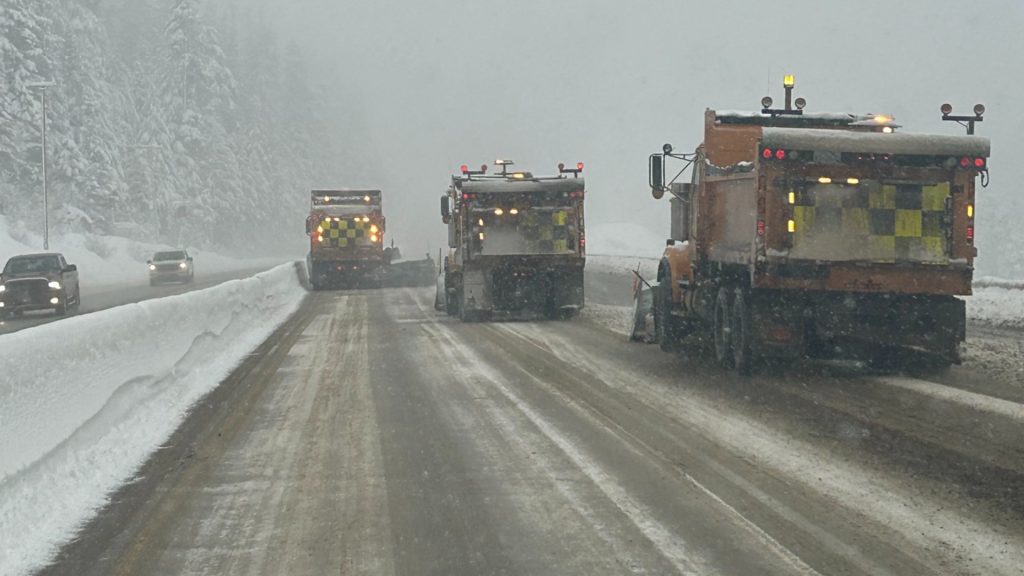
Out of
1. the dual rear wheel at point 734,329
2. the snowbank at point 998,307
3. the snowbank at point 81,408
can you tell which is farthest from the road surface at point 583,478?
the snowbank at point 998,307

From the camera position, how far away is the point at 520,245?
21.8 m

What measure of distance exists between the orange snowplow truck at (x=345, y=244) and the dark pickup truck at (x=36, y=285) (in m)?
8.36

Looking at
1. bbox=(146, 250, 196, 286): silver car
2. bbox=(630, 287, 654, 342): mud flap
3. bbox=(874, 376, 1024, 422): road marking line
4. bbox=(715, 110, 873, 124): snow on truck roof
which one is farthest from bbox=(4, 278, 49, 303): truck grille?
bbox=(874, 376, 1024, 422): road marking line

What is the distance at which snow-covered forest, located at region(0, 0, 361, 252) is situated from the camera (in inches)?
2488

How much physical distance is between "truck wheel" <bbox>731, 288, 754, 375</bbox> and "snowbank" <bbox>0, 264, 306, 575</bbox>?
6.32 m

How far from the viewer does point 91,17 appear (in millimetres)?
77125

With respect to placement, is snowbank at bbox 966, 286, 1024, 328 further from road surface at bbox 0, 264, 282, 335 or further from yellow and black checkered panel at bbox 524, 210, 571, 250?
road surface at bbox 0, 264, 282, 335

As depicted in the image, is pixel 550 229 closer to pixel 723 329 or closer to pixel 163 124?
pixel 723 329

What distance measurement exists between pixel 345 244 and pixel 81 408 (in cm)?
2829

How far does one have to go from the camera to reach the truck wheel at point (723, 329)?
13.5m

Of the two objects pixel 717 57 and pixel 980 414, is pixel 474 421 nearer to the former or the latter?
pixel 980 414

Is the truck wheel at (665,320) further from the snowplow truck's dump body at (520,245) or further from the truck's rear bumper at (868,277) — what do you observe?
the snowplow truck's dump body at (520,245)

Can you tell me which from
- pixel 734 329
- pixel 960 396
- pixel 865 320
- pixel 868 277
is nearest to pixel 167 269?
pixel 734 329

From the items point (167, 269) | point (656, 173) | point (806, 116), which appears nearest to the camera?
point (806, 116)
